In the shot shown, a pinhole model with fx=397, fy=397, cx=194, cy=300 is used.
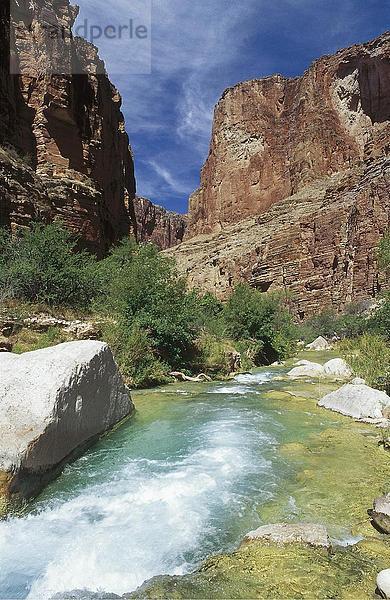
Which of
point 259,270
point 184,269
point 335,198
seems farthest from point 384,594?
point 184,269

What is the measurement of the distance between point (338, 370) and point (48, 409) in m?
10.9

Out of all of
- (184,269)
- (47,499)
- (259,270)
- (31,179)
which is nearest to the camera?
(47,499)

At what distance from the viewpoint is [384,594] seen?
2676mm

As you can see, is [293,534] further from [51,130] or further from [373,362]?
[51,130]

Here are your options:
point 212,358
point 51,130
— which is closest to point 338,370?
point 212,358

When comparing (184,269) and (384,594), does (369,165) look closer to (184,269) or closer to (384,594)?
(184,269)

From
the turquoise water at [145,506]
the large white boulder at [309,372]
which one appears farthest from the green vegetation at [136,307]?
the turquoise water at [145,506]

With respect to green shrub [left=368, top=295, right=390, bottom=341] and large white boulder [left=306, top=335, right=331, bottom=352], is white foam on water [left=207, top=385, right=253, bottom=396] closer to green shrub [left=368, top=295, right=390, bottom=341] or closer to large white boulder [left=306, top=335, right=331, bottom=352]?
green shrub [left=368, top=295, right=390, bottom=341]

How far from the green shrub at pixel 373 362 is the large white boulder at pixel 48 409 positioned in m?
6.76

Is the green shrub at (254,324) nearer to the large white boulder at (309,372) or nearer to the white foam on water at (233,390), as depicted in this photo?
the large white boulder at (309,372)

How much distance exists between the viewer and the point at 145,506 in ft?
14.2

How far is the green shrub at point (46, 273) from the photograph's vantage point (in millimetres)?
13273

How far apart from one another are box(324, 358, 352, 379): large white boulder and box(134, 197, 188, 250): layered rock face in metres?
121

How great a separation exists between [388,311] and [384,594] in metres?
11.5
